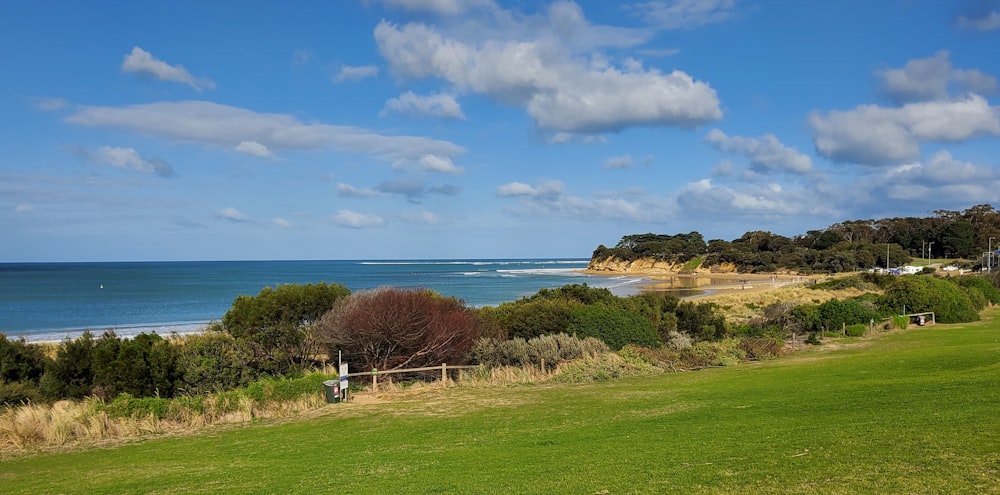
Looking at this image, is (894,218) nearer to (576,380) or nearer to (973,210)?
(973,210)

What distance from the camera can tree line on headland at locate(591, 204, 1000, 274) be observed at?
379 feet

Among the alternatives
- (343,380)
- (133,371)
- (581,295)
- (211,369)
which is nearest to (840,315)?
(581,295)

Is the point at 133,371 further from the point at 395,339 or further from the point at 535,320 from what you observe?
the point at 535,320

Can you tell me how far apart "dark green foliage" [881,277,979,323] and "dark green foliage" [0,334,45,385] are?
42145mm

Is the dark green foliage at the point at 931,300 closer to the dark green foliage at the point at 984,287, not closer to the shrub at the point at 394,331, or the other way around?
the dark green foliage at the point at 984,287

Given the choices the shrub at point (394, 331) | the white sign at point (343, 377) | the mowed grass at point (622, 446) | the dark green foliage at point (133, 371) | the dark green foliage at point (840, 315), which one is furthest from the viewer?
the dark green foliage at point (840, 315)

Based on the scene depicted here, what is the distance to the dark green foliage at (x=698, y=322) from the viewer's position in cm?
3250

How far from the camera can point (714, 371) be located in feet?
70.9

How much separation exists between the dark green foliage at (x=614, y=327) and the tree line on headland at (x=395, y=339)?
6 cm

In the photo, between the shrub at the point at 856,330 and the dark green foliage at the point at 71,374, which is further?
the shrub at the point at 856,330

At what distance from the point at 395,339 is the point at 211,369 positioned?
6140 millimetres

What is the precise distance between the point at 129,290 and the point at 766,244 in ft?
418

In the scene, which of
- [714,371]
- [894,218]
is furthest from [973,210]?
[714,371]

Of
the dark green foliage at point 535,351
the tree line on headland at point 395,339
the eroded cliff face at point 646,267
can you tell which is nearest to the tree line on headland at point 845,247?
the eroded cliff face at point 646,267
